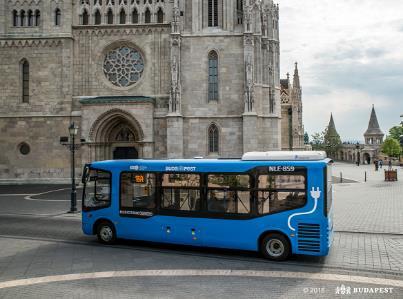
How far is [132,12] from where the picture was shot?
29.9m

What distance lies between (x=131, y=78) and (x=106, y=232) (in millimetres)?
20885

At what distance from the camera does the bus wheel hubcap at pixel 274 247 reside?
9594 millimetres

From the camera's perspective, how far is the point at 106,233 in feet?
38.4

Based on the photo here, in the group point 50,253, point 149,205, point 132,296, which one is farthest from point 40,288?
point 149,205

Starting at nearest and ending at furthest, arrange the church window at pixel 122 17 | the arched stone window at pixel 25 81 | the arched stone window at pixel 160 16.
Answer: the arched stone window at pixel 160 16 → the church window at pixel 122 17 → the arched stone window at pixel 25 81

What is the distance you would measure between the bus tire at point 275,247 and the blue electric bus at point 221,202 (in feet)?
0.08

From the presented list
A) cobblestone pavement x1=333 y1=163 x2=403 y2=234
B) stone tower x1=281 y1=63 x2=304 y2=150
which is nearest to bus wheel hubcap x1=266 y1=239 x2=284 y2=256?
cobblestone pavement x1=333 y1=163 x2=403 y2=234

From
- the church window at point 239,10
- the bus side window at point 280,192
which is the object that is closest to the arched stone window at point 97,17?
the church window at point 239,10

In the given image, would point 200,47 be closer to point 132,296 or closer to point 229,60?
point 229,60

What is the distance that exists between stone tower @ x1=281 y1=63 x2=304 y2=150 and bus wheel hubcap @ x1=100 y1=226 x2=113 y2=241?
1234 inches

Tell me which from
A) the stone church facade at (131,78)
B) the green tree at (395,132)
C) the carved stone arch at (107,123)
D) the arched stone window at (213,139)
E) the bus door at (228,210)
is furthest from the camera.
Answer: the green tree at (395,132)

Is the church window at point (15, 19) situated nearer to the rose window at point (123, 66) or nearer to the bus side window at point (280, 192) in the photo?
the rose window at point (123, 66)

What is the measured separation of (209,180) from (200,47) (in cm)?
2088

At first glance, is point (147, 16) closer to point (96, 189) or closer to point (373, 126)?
point (96, 189)
